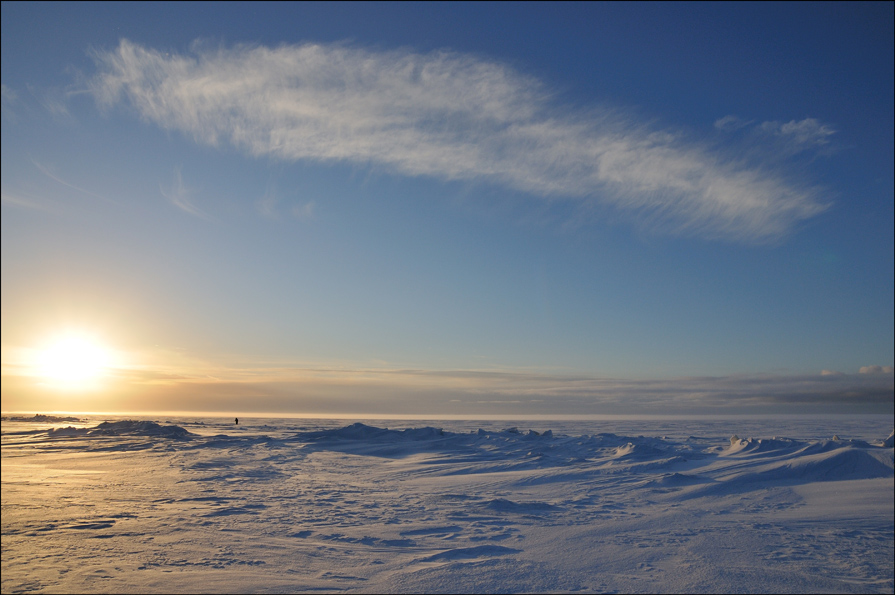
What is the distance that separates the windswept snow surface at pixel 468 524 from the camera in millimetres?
6277

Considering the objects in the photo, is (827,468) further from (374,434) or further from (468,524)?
(374,434)

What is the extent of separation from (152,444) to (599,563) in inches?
1077

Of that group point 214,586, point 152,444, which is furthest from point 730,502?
point 152,444

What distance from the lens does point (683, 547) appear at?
25.1 feet

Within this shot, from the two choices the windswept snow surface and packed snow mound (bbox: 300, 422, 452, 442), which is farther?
packed snow mound (bbox: 300, 422, 452, 442)

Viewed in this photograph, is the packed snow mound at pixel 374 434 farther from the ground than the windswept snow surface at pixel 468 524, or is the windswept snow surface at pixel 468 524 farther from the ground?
the windswept snow surface at pixel 468 524

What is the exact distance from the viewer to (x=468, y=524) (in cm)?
948

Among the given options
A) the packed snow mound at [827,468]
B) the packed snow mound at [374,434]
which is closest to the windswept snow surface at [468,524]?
the packed snow mound at [827,468]

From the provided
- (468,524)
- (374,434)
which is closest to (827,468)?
(468,524)

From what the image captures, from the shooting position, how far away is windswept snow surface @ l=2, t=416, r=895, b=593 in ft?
20.6

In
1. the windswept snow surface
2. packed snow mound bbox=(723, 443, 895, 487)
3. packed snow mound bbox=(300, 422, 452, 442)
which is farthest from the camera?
packed snow mound bbox=(300, 422, 452, 442)

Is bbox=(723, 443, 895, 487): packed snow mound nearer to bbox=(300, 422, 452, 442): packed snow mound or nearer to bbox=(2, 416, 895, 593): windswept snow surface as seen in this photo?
bbox=(2, 416, 895, 593): windswept snow surface

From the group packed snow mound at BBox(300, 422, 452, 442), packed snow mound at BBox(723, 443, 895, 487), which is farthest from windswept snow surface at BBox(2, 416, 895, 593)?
packed snow mound at BBox(300, 422, 452, 442)

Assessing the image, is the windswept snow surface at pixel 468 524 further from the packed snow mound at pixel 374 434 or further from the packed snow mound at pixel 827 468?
the packed snow mound at pixel 374 434
